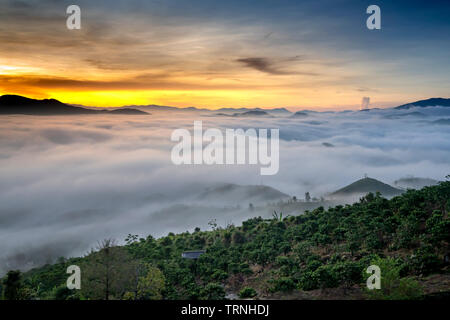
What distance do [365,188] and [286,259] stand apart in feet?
419

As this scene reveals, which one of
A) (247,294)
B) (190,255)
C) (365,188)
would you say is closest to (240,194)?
(365,188)

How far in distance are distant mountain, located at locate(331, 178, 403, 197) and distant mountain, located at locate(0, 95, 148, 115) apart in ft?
328

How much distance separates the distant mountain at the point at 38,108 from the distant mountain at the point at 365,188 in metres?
100

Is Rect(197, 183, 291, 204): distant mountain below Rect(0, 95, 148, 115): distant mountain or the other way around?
below

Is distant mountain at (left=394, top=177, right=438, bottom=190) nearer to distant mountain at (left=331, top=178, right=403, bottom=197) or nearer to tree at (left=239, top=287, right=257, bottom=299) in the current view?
distant mountain at (left=331, top=178, right=403, bottom=197)

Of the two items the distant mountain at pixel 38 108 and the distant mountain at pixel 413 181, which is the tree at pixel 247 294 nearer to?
the distant mountain at pixel 38 108

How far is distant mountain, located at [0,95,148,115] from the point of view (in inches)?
4864

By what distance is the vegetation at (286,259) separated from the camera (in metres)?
18.0

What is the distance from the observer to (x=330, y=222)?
2919 centimetres
